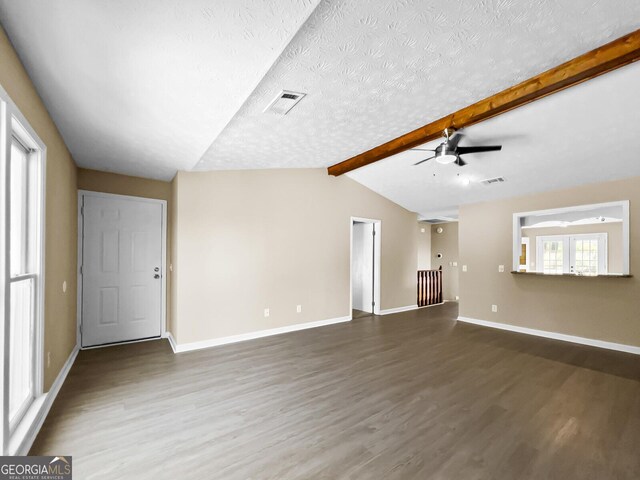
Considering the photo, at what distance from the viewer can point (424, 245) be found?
9.22 m

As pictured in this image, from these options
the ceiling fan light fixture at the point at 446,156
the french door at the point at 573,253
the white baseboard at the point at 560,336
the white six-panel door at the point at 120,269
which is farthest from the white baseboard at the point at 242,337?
the french door at the point at 573,253

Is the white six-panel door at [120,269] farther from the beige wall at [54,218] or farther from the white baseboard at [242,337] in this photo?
the white baseboard at [242,337]

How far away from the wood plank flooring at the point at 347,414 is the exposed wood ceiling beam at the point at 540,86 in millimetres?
2773

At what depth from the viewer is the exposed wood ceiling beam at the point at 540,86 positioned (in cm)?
220

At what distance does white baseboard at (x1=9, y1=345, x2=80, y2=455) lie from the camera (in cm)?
184

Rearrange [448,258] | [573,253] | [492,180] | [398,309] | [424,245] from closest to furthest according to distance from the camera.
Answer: [492,180], [573,253], [398,309], [448,258], [424,245]

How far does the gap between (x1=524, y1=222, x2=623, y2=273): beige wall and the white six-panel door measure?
299 inches

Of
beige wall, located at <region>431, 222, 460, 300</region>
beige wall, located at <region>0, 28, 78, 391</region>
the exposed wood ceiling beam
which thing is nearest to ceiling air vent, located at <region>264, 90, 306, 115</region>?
beige wall, located at <region>0, 28, 78, 391</region>

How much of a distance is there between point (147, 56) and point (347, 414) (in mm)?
2911

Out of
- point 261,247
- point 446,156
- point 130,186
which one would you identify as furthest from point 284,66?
point 130,186

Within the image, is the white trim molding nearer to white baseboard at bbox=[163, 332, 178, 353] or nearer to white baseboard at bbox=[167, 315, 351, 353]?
white baseboard at bbox=[167, 315, 351, 353]

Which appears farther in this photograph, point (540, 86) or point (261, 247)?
point (261, 247)

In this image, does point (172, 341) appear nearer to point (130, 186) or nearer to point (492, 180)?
point (130, 186)

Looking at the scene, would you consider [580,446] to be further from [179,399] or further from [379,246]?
[379,246]
